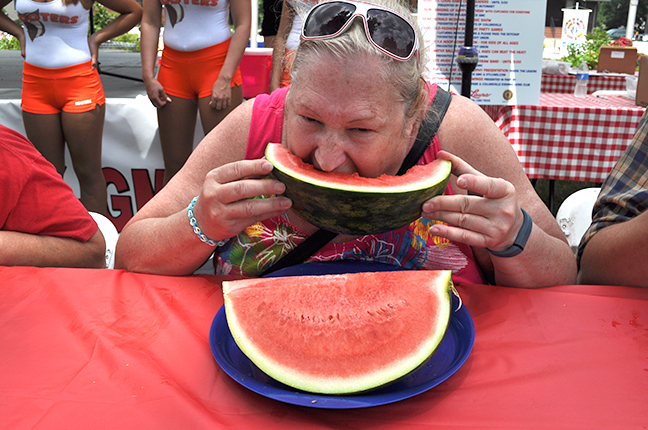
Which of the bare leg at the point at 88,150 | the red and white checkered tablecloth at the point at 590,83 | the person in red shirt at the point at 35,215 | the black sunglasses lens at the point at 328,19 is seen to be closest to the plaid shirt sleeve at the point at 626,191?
the black sunglasses lens at the point at 328,19

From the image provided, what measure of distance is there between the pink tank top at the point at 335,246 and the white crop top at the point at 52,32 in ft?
8.89

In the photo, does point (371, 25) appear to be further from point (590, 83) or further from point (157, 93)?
point (590, 83)

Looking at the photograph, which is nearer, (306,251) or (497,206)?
(497,206)

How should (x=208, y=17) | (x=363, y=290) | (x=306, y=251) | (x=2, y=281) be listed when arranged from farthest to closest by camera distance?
(x=208, y=17) → (x=306, y=251) → (x=2, y=281) → (x=363, y=290)

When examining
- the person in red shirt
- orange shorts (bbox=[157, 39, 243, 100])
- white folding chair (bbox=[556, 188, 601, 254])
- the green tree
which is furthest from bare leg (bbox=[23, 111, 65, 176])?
the green tree

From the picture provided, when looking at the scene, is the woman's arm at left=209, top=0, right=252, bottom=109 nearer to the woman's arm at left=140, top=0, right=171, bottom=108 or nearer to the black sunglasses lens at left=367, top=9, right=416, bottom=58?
the woman's arm at left=140, top=0, right=171, bottom=108

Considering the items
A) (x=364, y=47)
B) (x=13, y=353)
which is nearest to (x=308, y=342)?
(x=13, y=353)

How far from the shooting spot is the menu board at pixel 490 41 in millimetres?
3428

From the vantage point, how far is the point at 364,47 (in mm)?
1277

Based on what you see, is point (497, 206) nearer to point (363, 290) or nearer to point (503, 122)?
point (363, 290)

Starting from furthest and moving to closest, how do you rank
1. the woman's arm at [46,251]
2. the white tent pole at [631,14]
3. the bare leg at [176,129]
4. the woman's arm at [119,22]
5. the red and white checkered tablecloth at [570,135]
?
the white tent pole at [631,14], the red and white checkered tablecloth at [570,135], the woman's arm at [119,22], the bare leg at [176,129], the woman's arm at [46,251]

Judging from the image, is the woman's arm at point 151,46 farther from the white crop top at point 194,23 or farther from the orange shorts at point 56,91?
the orange shorts at point 56,91

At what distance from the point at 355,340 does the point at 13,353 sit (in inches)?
30.7

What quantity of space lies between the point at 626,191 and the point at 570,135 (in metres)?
3.09
